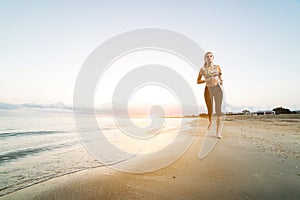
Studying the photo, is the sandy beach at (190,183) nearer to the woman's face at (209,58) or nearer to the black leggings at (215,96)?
the black leggings at (215,96)

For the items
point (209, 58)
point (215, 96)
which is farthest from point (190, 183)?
point (209, 58)

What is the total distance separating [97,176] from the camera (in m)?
4.08

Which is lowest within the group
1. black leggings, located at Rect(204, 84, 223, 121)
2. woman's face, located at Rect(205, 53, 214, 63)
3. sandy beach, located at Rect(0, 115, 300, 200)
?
sandy beach, located at Rect(0, 115, 300, 200)

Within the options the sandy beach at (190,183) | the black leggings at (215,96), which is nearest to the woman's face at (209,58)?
the black leggings at (215,96)

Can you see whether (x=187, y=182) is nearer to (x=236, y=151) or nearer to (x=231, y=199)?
(x=231, y=199)

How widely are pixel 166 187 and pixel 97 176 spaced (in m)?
1.74

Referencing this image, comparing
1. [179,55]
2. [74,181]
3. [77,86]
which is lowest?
[74,181]

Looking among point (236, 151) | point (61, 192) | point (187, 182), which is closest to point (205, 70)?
point (236, 151)

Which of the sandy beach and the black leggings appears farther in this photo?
the black leggings

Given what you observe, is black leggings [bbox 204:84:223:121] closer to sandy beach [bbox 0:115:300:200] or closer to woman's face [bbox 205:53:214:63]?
woman's face [bbox 205:53:214:63]

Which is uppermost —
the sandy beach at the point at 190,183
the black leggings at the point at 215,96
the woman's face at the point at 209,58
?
the woman's face at the point at 209,58

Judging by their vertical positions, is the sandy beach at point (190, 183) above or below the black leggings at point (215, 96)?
below

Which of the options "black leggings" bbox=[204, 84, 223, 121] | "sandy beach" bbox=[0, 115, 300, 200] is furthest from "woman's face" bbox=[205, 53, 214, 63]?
"sandy beach" bbox=[0, 115, 300, 200]

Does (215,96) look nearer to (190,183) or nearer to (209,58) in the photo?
(209,58)
